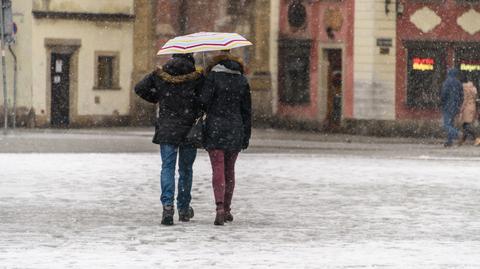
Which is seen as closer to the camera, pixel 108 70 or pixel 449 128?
pixel 449 128

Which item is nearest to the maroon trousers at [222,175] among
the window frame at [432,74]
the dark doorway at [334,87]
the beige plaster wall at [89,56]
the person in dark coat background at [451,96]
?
the person in dark coat background at [451,96]

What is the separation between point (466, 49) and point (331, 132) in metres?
4.60

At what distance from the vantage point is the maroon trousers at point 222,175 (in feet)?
52.7

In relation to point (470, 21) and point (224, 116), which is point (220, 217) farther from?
point (470, 21)

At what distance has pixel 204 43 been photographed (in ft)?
53.2

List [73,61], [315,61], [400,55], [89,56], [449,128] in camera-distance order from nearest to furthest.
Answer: [449,128] < [400,55] < [315,61] < [73,61] < [89,56]

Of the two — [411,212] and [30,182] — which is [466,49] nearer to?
[30,182]

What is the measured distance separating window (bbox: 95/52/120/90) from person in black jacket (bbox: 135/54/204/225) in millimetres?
33210

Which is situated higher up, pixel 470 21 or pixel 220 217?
pixel 470 21

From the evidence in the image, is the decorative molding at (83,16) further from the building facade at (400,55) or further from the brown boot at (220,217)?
the brown boot at (220,217)

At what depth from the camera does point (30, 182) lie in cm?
2205

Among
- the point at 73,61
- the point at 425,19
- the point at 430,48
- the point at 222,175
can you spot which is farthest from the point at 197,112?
Result: the point at 73,61

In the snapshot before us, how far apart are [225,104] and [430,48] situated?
28.5 metres

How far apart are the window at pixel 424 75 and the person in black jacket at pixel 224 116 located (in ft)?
91.5
